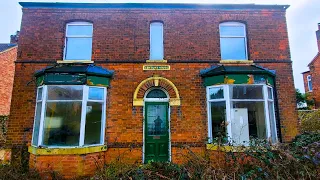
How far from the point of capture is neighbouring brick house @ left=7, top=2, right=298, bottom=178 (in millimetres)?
6992

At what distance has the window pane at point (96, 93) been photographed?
7.21 m

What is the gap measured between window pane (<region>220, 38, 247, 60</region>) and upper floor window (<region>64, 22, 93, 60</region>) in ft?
18.5

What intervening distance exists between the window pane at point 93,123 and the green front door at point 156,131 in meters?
1.75

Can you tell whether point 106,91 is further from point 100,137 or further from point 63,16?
point 63,16

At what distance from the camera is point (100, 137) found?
23.7 feet

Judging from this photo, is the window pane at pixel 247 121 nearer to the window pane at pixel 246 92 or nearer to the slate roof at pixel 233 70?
Result: the window pane at pixel 246 92

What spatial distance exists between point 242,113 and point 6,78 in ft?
58.4

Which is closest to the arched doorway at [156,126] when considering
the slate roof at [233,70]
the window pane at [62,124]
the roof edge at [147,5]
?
the slate roof at [233,70]

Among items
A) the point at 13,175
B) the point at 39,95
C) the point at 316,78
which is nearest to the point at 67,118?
the point at 39,95

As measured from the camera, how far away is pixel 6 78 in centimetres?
1588

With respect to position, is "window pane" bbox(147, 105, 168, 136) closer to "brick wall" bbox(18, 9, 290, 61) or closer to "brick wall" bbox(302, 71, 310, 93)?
"brick wall" bbox(18, 9, 290, 61)

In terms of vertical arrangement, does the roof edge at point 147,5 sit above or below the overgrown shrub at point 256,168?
above

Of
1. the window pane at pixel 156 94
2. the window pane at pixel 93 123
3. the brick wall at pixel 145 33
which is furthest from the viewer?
the brick wall at pixel 145 33

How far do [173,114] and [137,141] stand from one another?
1700 mm
